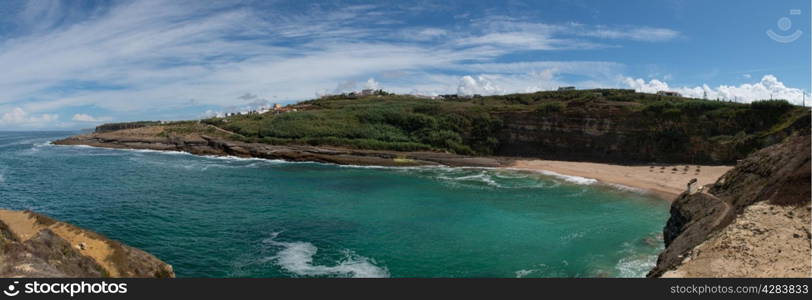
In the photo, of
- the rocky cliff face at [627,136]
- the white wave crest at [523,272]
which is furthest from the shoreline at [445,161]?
the white wave crest at [523,272]

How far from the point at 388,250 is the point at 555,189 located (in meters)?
21.4

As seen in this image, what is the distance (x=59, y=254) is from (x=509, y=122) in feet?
195

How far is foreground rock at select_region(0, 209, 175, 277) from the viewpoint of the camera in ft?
25.1

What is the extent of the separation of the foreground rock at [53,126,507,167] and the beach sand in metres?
6.64

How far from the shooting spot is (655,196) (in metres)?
32.5

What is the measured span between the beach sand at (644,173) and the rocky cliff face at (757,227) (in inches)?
833

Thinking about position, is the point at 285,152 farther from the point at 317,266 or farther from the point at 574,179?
the point at 317,266

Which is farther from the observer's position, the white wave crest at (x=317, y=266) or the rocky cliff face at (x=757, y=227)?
the white wave crest at (x=317, y=266)

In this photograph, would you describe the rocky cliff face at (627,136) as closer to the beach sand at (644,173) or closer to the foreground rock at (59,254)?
the beach sand at (644,173)

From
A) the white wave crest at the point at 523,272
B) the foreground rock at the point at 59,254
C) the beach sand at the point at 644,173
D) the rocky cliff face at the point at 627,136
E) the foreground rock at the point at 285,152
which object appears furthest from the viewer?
the foreground rock at the point at 285,152

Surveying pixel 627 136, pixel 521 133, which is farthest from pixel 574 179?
pixel 521 133

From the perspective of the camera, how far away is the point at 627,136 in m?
51.6

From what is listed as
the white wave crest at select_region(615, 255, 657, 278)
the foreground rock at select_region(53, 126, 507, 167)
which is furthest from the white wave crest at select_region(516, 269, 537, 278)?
the foreground rock at select_region(53, 126, 507, 167)

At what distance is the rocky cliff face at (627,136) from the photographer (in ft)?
145
